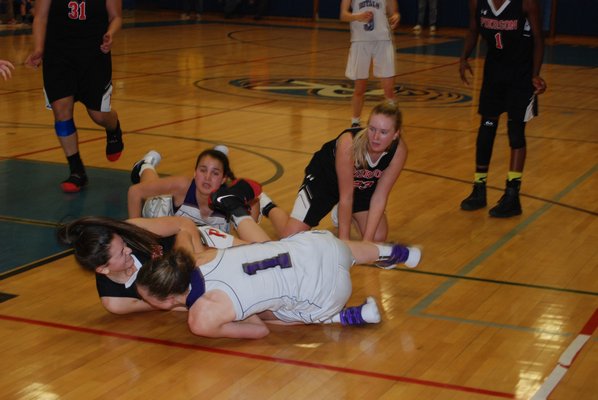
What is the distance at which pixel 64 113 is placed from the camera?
6.23 m

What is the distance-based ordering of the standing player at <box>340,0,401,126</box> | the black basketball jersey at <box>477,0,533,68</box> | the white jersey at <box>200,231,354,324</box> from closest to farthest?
1. the white jersey at <box>200,231,354,324</box>
2. the black basketball jersey at <box>477,0,533,68</box>
3. the standing player at <box>340,0,401,126</box>

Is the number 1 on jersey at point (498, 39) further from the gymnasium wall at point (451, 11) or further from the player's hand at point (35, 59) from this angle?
the gymnasium wall at point (451, 11)

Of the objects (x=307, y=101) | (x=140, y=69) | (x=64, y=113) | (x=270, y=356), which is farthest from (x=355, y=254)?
(x=140, y=69)

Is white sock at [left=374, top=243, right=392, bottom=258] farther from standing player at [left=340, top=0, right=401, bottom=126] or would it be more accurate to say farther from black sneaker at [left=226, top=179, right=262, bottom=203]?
A: standing player at [left=340, top=0, right=401, bottom=126]

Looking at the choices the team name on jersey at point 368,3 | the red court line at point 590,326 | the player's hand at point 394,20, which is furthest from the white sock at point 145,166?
the team name on jersey at point 368,3

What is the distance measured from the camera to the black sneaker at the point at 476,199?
6.00 metres

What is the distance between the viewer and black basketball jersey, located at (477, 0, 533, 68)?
19.1 ft

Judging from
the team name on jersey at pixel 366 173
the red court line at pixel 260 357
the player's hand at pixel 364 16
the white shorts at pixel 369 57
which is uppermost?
the player's hand at pixel 364 16

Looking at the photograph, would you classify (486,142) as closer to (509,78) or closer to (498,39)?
(509,78)

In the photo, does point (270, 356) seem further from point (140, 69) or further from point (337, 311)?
point (140, 69)

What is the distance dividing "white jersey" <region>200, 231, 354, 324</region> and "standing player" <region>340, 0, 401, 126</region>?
15.2 ft

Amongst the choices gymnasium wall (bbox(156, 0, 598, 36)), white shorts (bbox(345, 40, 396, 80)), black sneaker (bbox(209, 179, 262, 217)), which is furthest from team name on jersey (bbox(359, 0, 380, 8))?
gymnasium wall (bbox(156, 0, 598, 36))

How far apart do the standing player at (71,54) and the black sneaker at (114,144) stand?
390 mm

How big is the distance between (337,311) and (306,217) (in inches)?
45.8
